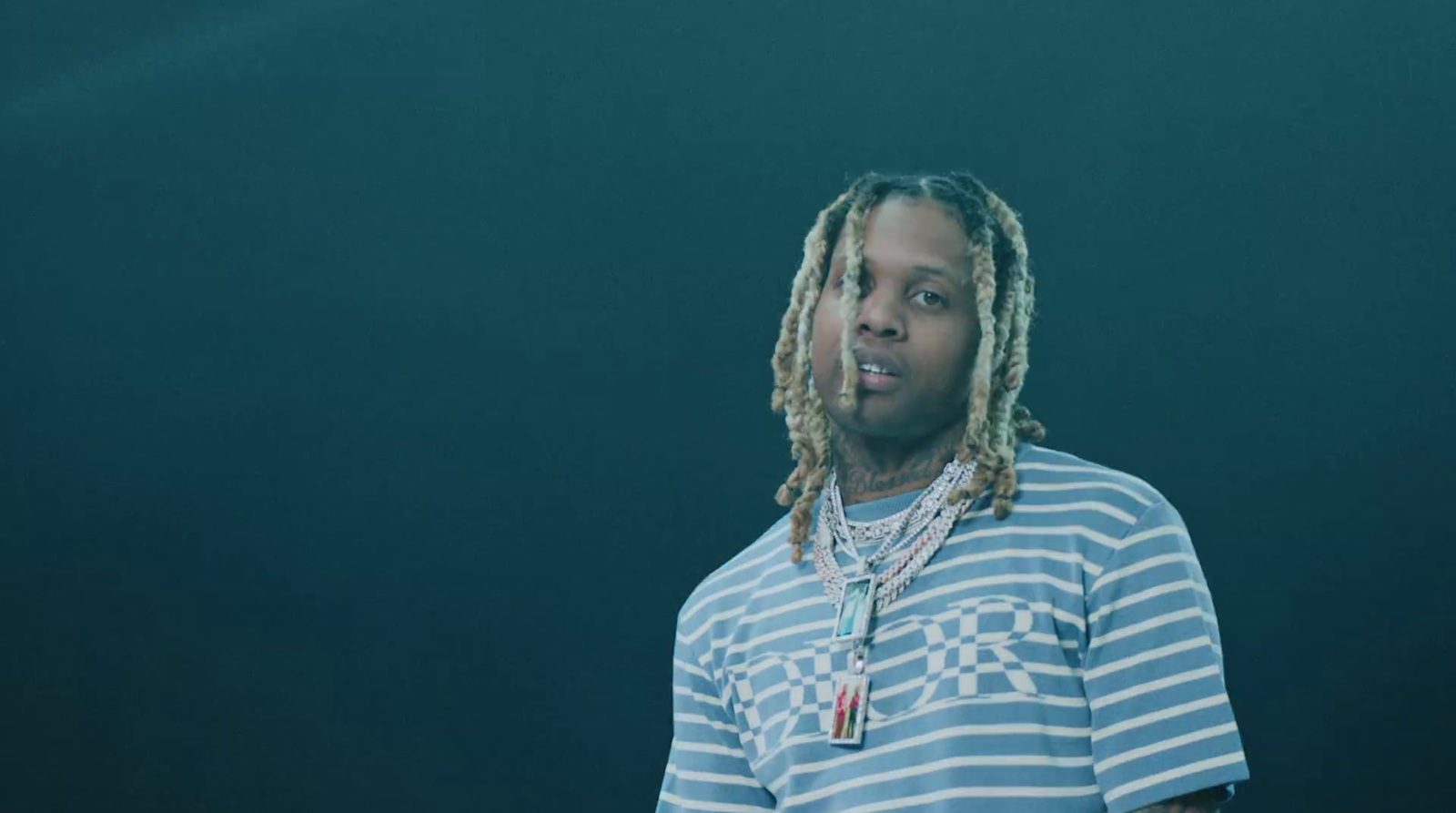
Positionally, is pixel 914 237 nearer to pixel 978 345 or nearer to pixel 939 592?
pixel 978 345

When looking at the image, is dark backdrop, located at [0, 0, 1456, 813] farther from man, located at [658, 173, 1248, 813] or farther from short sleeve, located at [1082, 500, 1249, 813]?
short sleeve, located at [1082, 500, 1249, 813]

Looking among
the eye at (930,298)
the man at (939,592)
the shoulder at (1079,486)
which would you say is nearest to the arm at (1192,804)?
the man at (939,592)

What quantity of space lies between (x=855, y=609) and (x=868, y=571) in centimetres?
4

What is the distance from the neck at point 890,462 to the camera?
149 cm

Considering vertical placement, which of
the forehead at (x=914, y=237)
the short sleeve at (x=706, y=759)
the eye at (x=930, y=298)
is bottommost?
the short sleeve at (x=706, y=759)

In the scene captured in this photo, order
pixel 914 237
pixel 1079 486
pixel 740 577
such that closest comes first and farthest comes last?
pixel 1079 486
pixel 914 237
pixel 740 577

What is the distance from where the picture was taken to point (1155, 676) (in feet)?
4.16

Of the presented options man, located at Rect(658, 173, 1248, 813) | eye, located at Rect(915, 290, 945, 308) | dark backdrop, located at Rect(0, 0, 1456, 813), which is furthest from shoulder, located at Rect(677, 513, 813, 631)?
dark backdrop, located at Rect(0, 0, 1456, 813)

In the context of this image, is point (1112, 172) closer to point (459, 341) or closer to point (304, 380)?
point (459, 341)

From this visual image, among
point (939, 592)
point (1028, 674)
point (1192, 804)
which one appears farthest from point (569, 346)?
point (1192, 804)

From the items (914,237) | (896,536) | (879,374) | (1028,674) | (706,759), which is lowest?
(706,759)

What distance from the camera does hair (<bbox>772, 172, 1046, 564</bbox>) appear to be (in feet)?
4.76

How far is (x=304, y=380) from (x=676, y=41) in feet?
2.74

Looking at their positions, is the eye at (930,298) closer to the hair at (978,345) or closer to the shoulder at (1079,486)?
the hair at (978,345)
